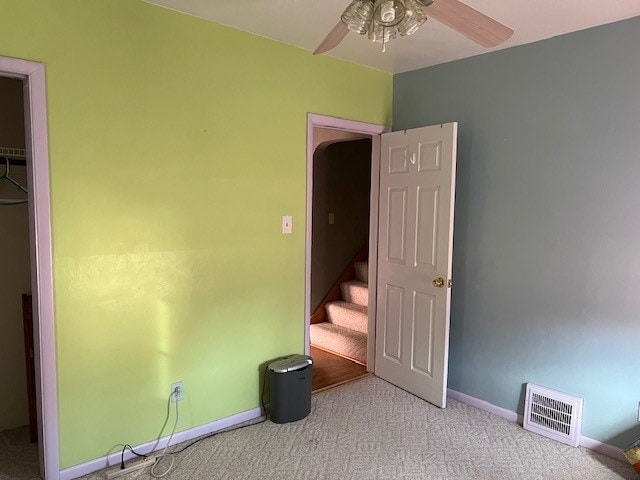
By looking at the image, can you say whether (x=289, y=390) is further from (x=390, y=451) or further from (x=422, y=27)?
(x=422, y=27)

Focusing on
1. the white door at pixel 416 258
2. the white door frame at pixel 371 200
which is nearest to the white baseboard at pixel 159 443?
the white door frame at pixel 371 200

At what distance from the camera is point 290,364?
2.83 meters

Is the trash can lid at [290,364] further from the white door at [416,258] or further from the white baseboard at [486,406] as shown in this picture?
the white baseboard at [486,406]

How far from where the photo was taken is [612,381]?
2.46 metres

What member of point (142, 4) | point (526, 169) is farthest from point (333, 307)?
point (142, 4)

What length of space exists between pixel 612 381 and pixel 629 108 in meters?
1.47

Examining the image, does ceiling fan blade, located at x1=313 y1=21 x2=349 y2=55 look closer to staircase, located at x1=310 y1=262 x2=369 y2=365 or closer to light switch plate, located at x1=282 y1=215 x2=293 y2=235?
light switch plate, located at x1=282 y1=215 x2=293 y2=235

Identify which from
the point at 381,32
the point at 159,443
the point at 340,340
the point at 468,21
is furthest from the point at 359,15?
the point at 340,340

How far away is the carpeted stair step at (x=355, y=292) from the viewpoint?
4516 mm

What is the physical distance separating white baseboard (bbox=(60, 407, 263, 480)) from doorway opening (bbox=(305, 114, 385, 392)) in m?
1.14

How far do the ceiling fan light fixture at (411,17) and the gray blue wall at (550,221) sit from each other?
1.57m

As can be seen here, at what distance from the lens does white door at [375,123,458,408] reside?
2936 millimetres

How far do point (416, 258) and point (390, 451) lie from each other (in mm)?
1268

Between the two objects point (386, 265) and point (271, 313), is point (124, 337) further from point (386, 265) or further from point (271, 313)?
point (386, 265)
